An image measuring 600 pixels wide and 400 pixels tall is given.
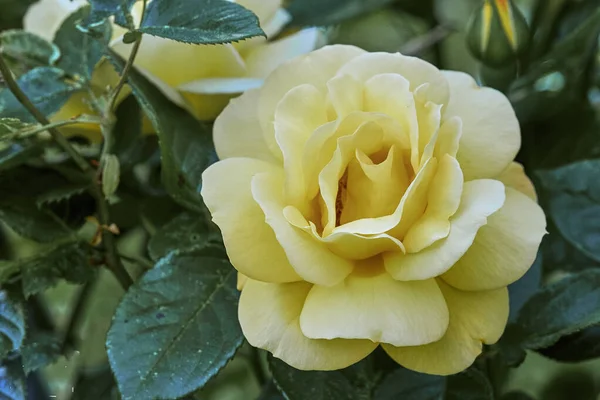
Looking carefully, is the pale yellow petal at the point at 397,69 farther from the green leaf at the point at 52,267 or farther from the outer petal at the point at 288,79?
the green leaf at the point at 52,267

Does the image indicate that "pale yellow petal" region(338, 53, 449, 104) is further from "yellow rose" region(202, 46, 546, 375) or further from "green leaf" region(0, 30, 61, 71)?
"green leaf" region(0, 30, 61, 71)

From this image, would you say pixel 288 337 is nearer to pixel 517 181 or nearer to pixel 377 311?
pixel 377 311

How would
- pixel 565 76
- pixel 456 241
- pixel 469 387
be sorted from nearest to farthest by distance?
pixel 456 241, pixel 469 387, pixel 565 76

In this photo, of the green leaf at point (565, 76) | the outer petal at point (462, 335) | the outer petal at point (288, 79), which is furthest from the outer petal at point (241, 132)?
the green leaf at point (565, 76)

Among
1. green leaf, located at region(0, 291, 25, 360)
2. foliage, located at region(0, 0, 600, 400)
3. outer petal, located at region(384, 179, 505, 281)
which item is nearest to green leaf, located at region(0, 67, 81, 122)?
foliage, located at region(0, 0, 600, 400)

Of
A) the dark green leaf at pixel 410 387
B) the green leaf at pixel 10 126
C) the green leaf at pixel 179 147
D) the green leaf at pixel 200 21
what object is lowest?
the dark green leaf at pixel 410 387

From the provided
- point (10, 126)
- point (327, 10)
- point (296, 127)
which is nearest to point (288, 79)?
point (296, 127)

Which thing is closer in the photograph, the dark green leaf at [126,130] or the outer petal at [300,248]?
the outer petal at [300,248]
